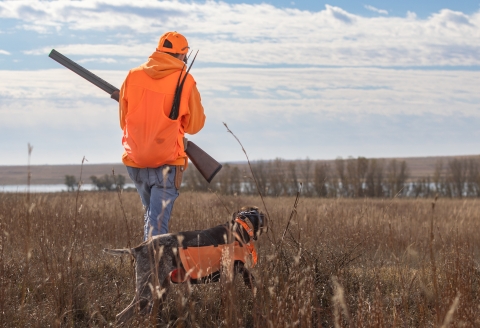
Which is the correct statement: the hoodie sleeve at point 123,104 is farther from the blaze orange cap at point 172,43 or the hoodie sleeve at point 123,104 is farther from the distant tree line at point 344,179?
the distant tree line at point 344,179

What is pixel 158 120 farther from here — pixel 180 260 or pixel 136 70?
pixel 180 260

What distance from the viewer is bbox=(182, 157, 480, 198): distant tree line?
68.7 ft

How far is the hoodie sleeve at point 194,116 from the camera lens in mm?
4746

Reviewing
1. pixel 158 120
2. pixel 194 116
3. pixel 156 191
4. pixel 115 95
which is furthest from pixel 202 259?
pixel 115 95

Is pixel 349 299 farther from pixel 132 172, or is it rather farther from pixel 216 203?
pixel 216 203

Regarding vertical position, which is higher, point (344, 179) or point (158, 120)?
point (158, 120)

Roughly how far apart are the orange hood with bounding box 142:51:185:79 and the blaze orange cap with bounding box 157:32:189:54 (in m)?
0.10

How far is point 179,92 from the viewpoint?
4.62 metres

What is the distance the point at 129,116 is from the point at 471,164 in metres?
25.5

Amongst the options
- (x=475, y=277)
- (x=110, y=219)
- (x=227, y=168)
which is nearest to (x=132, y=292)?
(x=475, y=277)

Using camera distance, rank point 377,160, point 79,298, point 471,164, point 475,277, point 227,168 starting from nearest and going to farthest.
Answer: point 79,298, point 475,277, point 227,168, point 377,160, point 471,164

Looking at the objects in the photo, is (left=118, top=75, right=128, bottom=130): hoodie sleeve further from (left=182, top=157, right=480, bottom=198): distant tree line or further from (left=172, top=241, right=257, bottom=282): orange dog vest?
(left=182, top=157, right=480, bottom=198): distant tree line

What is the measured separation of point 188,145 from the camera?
16.9ft

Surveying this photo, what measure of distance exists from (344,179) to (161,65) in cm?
1794
